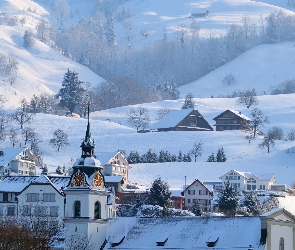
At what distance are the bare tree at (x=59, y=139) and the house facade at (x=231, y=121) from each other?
94.2 feet

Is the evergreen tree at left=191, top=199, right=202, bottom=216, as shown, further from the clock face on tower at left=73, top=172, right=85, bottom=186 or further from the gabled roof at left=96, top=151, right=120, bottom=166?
the clock face on tower at left=73, top=172, right=85, bottom=186

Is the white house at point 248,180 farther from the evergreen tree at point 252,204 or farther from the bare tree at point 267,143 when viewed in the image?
the bare tree at point 267,143

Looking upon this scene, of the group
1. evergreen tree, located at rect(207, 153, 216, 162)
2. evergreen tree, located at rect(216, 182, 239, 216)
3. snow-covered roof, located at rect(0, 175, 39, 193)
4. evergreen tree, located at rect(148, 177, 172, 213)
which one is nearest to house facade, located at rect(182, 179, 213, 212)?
evergreen tree, located at rect(216, 182, 239, 216)

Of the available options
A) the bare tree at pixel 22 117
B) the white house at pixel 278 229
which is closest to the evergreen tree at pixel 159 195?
the white house at pixel 278 229

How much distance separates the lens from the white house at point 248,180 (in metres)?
145

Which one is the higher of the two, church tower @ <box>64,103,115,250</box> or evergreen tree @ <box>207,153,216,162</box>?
evergreen tree @ <box>207,153,216,162</box>

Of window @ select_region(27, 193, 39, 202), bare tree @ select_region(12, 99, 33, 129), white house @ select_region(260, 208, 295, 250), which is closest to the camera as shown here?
white house @ select_region(260, 208, 295, 250)

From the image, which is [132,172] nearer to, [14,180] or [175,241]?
[14,180]

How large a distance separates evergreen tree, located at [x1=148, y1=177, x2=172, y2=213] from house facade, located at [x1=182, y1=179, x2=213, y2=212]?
1075 centimetres

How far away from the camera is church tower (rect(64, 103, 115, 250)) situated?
75.4 metres

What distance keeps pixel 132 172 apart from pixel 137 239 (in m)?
78.0

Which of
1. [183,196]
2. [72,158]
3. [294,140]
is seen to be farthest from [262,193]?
[294,140]

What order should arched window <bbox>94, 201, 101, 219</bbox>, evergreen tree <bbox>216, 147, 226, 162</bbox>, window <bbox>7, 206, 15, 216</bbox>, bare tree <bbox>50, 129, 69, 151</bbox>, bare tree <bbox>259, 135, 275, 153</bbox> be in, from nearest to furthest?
arched window <bbox>94, 201, 101, 219</bbox> < window <bbox>7, 206, 15, 216</bbox> < evergreen tree <bbox>216, 147, 226, 162</bbox> < bare tree <bbox>259, 135, 275, 153</bbox> < bare tree <bbox>50, 129, 69, 151</bbox>

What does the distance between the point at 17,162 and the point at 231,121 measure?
5934 cm
